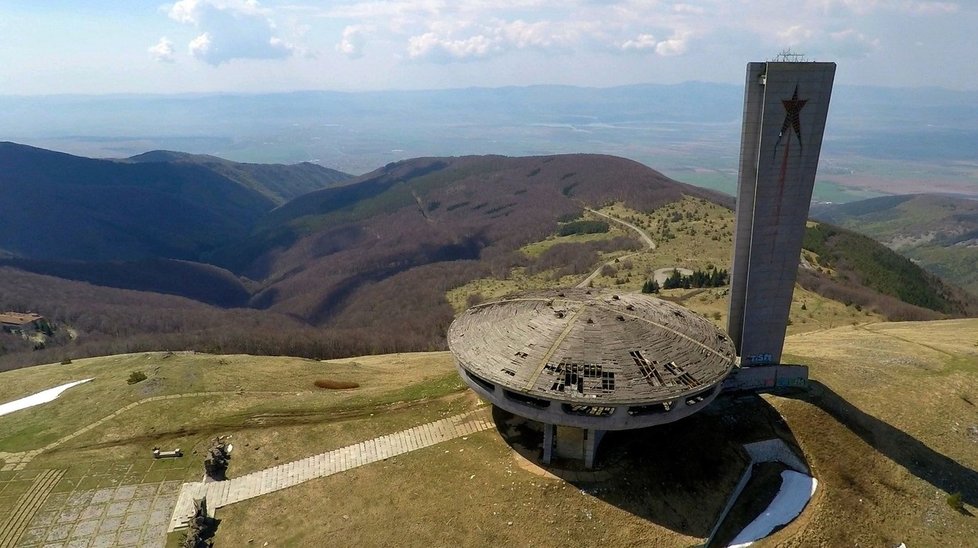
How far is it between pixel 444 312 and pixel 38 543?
3692 inches

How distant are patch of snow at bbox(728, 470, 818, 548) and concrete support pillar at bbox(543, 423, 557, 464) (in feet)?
42.8

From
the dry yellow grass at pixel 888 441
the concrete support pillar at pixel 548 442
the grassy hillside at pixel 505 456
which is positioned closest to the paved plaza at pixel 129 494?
the grassy hillside at pixel 505 456

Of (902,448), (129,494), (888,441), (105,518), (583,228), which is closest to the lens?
(105,518)

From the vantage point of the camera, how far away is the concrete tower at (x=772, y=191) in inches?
1575

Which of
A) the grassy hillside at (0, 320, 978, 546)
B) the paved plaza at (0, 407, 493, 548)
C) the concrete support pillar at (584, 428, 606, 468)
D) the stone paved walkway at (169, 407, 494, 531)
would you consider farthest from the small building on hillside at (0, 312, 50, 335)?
the concrete support pillar at (584, 428, 606, 468)

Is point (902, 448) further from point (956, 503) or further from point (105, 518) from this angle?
point (105, 518)

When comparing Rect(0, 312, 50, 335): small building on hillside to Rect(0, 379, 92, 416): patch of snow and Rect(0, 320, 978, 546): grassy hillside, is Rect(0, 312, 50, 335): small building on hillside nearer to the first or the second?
Rect(0, 320, 978, 546): grassy hillside

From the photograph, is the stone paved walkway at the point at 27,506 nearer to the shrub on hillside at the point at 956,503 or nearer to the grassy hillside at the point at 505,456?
the grassy hillside at the point at 505,456

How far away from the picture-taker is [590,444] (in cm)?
3744

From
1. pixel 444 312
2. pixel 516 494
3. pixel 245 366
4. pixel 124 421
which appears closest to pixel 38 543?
pixel 124 421

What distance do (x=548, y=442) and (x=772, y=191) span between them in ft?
88.6

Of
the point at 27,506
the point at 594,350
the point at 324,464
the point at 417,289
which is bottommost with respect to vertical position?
the point at 417,289

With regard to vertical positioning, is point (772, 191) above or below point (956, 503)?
above

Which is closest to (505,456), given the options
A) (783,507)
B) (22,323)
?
(783,507)
